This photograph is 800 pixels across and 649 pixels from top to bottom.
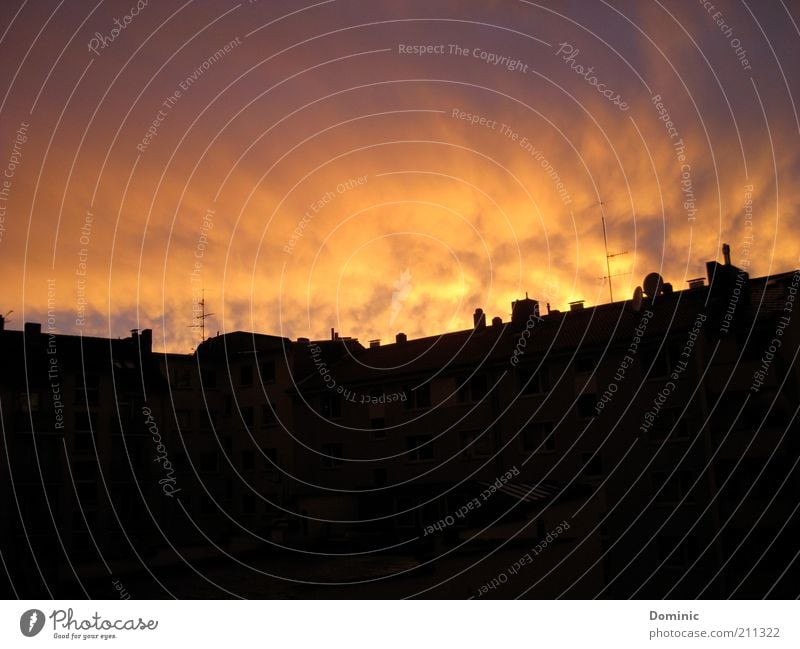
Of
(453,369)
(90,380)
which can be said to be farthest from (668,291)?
(90,380)

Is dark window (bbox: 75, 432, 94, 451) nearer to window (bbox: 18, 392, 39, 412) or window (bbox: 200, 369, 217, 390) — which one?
window (bbox: 18, 392, 39, 412)

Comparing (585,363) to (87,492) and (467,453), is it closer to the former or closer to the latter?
(467,453)

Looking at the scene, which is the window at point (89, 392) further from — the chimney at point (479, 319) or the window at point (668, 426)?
the window at point (668, 426)

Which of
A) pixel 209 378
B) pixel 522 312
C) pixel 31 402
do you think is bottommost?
pixel 31 402

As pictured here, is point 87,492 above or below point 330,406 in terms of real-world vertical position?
below

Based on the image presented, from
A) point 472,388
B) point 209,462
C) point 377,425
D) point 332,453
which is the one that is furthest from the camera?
point 332,453

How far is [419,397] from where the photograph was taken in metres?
28.3

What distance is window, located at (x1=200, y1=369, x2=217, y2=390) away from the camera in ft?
102

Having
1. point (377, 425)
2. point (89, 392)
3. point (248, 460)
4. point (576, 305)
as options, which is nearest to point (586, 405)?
point (576, 305)

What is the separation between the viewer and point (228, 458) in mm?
30078

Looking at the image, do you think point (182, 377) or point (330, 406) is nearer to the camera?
point (182, 377)

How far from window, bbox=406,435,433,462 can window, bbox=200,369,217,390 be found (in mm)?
8207

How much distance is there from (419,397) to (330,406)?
174 inches

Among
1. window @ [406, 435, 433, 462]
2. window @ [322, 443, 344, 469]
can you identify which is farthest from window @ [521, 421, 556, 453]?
window @ [322, 443, 344, 469]
